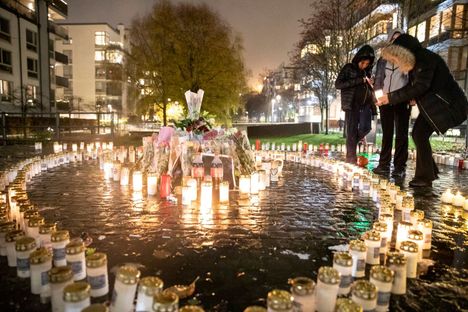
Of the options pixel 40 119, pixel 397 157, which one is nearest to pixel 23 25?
pixel 40 119

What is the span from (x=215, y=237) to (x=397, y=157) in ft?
17.0

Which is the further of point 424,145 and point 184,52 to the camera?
point 184,52

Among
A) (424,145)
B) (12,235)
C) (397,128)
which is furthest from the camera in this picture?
(397,128)

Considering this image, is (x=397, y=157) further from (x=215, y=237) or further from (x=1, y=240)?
(x=1, y=240)

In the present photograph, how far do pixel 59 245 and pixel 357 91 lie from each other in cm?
672

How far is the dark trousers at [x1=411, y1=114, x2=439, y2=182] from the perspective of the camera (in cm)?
550

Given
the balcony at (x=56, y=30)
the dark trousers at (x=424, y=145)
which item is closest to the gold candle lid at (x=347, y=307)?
the dark trousers at (x=424, y=145)

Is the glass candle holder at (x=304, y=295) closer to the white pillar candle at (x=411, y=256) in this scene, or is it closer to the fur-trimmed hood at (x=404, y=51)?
the white pillar candle at (x=411, y=256)

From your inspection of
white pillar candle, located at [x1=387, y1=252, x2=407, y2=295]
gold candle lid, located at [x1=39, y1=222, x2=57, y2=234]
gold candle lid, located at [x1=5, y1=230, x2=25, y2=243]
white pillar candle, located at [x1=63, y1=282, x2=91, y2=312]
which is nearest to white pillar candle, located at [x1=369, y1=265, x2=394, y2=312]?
white pillar candle, located at [x1=387, y1=252, x2=407, y2=295]

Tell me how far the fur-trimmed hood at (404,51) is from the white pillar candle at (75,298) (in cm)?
542

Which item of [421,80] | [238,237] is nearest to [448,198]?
[421,80]

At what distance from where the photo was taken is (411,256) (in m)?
2.64

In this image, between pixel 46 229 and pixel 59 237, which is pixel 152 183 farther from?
pixel 59 237

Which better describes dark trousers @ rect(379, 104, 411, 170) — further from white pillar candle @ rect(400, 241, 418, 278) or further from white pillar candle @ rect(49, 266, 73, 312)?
white pillar candle @ rect(49, 266, 73, 312)
